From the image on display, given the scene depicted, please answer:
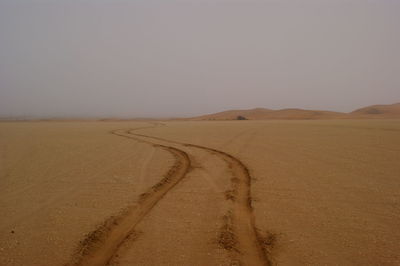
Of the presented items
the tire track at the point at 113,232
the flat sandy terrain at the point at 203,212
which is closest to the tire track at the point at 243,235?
the flat sandy terrain at the point at 203,212

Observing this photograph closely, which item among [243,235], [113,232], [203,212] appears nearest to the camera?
[243,235]

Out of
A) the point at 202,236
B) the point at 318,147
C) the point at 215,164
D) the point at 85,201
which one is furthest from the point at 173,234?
the point at 318,147

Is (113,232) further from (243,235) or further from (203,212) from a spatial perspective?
(243,235)

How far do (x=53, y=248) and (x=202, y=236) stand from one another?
5.41 feet

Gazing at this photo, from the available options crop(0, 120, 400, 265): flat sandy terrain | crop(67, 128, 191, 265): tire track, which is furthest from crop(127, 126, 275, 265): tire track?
crop(67, 128, 191, 265): tire track

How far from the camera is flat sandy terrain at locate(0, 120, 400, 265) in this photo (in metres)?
3.11

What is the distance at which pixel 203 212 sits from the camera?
165 inches

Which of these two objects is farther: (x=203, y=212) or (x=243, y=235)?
(x=203, y=212)

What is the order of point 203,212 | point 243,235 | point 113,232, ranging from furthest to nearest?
point 203,212 < point 113,232 < point 243,235

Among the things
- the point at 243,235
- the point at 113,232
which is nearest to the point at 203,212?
the point at 243,235

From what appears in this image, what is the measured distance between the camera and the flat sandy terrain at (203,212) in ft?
10.2

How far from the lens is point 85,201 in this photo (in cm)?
468

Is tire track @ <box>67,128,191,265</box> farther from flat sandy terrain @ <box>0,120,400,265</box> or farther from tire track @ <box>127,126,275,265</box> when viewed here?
tire track @ <box>127,126,275,265</box>

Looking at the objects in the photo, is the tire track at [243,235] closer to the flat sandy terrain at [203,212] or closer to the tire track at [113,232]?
the flat sandy terrain at [203,212]
